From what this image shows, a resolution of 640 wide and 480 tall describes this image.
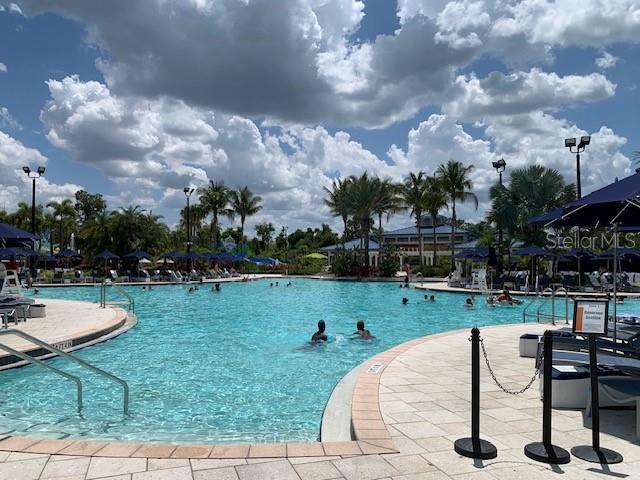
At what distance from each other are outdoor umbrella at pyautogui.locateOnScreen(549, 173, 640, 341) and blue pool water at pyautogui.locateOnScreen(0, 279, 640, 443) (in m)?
2.90

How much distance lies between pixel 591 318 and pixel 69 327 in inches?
422

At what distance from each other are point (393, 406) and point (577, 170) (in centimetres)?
2426

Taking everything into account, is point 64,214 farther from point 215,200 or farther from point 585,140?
point 585,140

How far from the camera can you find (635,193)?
5.39 m

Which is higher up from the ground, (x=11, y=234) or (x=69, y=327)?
(x=11, y=234)

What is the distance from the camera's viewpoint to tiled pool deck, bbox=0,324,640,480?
11.8 feet

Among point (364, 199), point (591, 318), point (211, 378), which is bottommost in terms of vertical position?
point (211, 378)

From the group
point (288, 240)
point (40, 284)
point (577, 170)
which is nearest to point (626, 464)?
point (577, 170)

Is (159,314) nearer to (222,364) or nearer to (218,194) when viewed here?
(222,364)

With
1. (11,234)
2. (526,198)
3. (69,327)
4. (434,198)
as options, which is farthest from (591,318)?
(434,198)

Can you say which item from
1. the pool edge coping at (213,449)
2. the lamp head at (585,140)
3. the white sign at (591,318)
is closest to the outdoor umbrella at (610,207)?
the white sign at (591,318)

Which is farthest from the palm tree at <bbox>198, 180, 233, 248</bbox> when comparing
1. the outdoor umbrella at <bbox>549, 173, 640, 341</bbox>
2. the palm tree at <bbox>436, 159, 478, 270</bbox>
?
the outdoor umbrella at <bbox>549, 173, 640, 341</bbox>

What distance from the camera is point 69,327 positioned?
1133 centimetres

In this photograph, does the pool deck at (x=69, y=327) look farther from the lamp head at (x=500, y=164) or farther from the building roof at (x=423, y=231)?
the building roof at (x=423, y=231)
